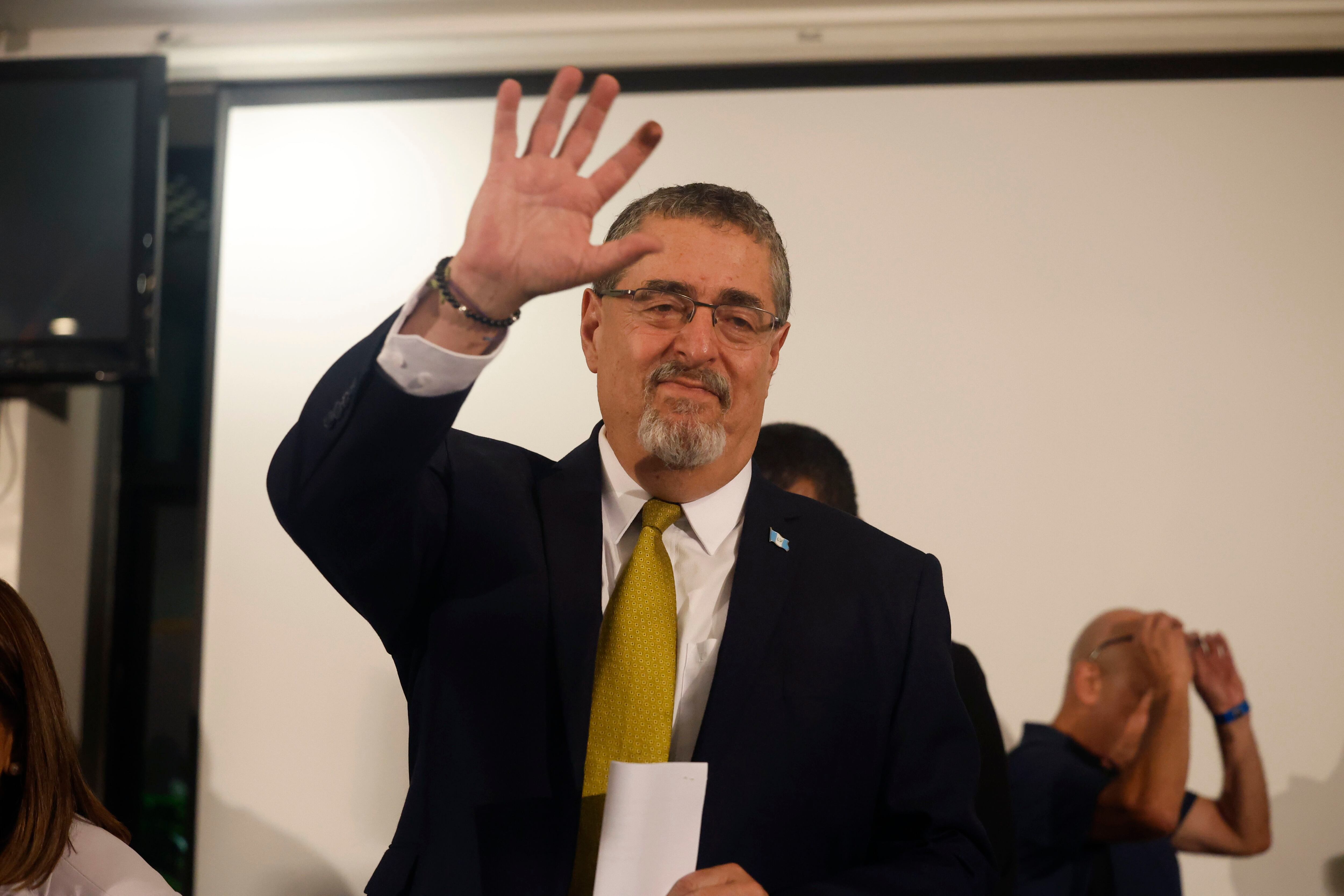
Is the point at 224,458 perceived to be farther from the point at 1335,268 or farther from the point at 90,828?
the point at 1335,268

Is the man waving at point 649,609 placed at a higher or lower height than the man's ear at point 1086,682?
higher

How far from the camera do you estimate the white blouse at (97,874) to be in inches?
51.3

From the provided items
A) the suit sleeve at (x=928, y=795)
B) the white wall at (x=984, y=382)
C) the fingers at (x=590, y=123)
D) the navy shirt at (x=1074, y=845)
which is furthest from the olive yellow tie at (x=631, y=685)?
the navy shirt at (x=1074, y=845)

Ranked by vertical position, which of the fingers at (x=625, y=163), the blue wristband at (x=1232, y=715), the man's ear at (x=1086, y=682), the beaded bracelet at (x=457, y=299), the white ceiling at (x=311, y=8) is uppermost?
the white ceiling at (x=311, y=8)

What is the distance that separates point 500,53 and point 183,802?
2.18 m

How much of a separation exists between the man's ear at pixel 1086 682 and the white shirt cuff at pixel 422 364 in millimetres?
1882

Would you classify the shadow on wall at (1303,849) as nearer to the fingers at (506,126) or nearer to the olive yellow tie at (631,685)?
the olive yellow tie at (631,685)

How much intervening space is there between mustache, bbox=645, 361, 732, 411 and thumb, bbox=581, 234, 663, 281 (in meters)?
0.33

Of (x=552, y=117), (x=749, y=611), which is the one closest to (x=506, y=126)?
(x=552, y=117)

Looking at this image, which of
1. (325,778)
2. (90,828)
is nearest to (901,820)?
(90,828)

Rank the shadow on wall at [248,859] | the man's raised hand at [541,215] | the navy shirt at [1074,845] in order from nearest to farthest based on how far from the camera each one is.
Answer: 1. the man's raised hand at [541,215]
2. the navy shirt at [1074,845]
3. the shadow on wall at [248,859]

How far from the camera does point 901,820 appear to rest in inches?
51.6

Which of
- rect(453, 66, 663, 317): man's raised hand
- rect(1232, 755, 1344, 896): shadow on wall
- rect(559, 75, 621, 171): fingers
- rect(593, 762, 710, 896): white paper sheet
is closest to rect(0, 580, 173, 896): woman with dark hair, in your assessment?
rect(593, 762, 710, 896): white paper sheet

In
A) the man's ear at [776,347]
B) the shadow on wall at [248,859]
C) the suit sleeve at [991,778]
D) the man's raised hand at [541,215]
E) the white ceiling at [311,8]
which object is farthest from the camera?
the white ceiling at [311,8]
